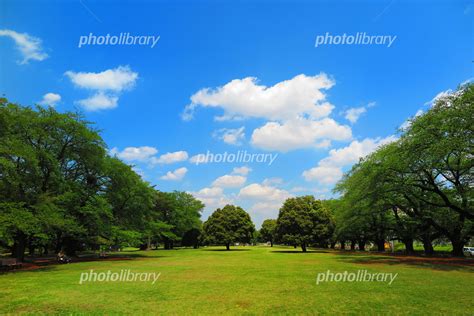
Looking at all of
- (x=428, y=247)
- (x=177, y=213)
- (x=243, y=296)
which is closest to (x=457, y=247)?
(x=428, y=247)

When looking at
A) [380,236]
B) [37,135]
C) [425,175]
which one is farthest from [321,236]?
[37,135]

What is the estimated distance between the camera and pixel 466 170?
2883cm

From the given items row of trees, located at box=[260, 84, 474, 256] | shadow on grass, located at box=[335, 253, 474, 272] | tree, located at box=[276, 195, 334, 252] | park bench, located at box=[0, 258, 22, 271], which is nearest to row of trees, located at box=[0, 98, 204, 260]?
park bench, located at box=[0, 258, 22, 271]

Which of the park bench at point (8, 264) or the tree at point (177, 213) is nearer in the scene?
the park bench at point (8, 264)

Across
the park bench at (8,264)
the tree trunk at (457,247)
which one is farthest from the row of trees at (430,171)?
the park bench at (8,264)

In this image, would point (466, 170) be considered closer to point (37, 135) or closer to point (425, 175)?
point (425, 175)

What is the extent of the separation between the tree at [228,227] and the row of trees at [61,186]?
833 inches

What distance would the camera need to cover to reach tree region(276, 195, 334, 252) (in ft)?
166

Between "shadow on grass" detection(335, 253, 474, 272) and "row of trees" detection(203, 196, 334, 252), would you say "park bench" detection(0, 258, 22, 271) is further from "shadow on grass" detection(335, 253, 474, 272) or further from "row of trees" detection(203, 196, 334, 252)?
"row of trees" detection(203, 196, 334, 252)

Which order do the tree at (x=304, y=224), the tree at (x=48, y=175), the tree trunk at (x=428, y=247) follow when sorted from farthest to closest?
the tree at (x=304, y=224), the tree trunk at (x=428, y=247), the tree at (x=48, y=175)

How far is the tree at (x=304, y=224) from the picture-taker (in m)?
50.6

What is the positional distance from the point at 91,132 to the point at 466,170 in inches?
1553

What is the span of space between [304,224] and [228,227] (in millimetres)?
24607

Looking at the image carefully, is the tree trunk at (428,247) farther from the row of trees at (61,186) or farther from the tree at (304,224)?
the row of trees at (61,186)
